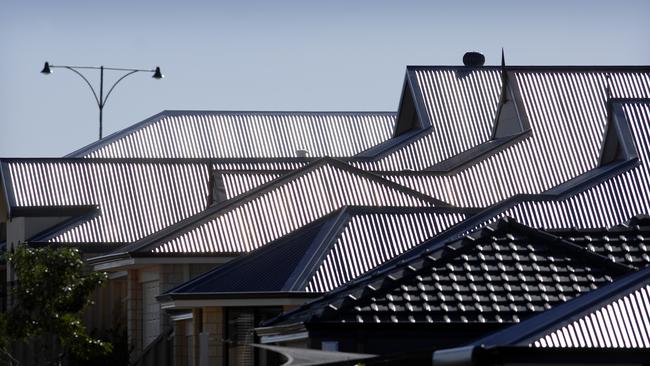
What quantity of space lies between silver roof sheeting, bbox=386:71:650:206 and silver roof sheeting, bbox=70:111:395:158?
2291 centimetres

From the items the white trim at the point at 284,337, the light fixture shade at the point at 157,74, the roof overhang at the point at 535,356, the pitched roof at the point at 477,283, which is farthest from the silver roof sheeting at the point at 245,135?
the roof overhang at the point at 535,356

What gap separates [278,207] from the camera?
41750mm

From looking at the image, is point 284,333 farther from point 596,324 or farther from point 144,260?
point 144,260

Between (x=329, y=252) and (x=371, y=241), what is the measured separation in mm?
1078

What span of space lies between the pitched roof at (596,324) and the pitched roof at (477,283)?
4889 mm

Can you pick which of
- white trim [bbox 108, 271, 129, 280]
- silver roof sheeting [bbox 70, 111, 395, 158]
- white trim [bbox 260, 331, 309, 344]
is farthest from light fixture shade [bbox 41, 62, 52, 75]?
white trim [bbox 260, 331, 309, 344]

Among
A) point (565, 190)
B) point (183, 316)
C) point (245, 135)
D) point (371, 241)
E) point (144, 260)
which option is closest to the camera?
point (371, 241)

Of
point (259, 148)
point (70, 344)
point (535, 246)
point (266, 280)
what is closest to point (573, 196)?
point (266, 280)

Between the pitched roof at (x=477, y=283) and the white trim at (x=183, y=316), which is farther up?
the white trim at (x=183, y=316)

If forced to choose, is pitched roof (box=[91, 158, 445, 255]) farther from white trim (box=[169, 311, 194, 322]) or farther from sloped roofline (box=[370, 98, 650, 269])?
sloped roofline (box=[370, 98, 650, 269])

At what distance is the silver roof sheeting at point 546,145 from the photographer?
146 ft

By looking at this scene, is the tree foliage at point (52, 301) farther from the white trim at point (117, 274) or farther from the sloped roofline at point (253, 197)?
the white trim at point (117, 274)

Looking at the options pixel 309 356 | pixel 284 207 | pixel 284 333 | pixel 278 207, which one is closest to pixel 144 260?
pixel 278 207

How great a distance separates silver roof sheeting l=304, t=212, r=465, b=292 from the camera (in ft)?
107
